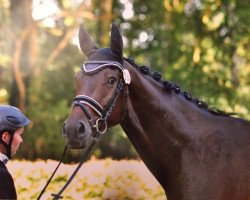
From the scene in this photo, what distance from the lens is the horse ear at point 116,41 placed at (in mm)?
4715

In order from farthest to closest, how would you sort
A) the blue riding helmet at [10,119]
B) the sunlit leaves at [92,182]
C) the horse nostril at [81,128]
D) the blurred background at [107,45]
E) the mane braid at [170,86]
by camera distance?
the blurred background at [107,45] → the sunlit leaves at [92,182] → the mane braid at [170,86] → the horse nostril at [81,128] → the blue riding helmet at [10,119]

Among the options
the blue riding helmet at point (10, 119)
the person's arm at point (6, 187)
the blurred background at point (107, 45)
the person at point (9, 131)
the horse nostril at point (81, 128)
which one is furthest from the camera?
the blurred background at point (107, 45)

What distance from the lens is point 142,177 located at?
8.02 metres

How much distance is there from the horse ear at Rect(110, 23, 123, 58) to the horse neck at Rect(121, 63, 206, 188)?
0.20 meters

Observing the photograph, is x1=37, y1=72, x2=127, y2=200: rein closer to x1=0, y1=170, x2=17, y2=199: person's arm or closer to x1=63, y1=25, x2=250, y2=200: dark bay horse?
x1=63, y1=25, x2=250, y2=200: dark bay horse

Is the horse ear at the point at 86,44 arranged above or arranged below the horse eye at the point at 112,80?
above

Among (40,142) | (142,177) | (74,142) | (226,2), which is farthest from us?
(226,2)

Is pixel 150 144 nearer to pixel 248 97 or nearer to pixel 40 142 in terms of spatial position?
pixel 40 142

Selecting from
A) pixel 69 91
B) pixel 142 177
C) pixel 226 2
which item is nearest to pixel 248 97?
pixel 226 2

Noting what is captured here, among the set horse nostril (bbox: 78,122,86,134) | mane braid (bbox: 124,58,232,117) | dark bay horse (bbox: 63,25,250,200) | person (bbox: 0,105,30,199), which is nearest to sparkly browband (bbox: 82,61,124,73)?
dark bay horse (bbox: 63,25,250,200)

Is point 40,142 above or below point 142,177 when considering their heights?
below

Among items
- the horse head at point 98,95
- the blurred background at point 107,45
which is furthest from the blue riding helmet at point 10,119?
the blurred background at point 107,45

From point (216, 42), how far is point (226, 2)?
56.2 inches

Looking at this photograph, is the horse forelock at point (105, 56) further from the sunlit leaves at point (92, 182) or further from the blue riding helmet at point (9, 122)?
the sunlit leaves at point (92, 182)
